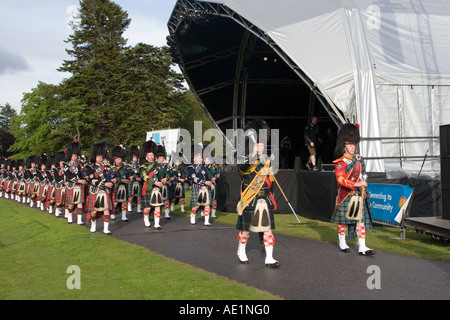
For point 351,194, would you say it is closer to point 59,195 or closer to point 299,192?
point 299,192

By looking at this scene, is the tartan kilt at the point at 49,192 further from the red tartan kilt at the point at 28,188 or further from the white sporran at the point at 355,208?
the white sporran at the point at 355,208

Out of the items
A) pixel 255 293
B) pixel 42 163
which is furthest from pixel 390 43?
pixel 42 163

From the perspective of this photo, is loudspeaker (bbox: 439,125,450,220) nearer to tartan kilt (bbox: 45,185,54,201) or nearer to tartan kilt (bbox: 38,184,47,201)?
tartan kilt (bbox: 45,185,54,201)

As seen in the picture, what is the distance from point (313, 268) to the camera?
652 centimetres

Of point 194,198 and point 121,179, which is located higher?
point 121,179

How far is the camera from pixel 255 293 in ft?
17.1

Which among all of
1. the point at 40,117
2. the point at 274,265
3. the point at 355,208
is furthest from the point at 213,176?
the point at 40,117

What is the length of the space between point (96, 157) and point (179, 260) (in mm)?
5507

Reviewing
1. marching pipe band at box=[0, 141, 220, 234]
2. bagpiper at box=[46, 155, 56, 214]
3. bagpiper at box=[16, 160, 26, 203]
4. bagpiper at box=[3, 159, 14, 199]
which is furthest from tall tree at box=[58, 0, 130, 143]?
bagpiper at box=[46, 155, 56, 214]

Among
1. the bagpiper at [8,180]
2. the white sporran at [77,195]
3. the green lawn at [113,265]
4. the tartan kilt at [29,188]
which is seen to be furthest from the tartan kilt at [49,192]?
the bagpiper at [8,180]

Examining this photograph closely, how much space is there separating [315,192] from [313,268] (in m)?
6.84

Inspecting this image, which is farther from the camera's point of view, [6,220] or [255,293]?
[6,220]

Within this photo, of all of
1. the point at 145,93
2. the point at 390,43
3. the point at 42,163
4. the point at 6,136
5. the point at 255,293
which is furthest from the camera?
the point at 6,136
